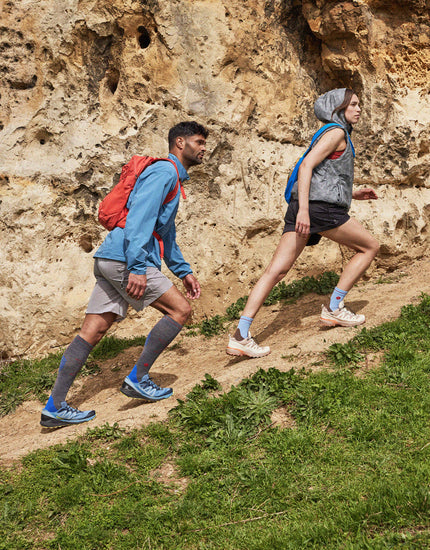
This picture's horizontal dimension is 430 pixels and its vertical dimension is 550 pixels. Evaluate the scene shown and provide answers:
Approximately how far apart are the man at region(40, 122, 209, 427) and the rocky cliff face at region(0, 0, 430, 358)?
8.29 ft

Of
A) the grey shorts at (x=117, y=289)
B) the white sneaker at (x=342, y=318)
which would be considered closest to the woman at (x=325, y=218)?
the white sneaker at (x=342, y=318)

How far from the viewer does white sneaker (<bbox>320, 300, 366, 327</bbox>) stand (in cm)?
516

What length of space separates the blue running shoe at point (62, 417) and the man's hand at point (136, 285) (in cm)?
115

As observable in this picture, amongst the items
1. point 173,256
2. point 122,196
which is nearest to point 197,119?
point 173,256

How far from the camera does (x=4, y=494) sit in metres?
3.61

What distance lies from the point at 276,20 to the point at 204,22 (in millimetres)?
1192

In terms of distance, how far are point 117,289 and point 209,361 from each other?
160 centimetres

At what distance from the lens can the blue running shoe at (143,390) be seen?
4506 mm

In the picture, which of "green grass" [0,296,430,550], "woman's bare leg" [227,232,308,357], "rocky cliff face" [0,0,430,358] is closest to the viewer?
"green grass" [0,296,430,550]

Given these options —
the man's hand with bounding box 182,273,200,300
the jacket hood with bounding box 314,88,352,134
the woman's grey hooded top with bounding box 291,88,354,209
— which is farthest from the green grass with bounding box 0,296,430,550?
the jacket hood with bounding box 314,88,352,134

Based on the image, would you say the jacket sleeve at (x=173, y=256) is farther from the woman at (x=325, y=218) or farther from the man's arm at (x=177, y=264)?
the woman at (x=325, y=218)

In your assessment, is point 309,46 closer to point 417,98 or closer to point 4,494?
point 417,98

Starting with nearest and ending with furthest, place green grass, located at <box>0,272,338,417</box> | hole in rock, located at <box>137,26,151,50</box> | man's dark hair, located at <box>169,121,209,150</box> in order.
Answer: man's dark hair, located at <box>169,121,209,150</box> → green grass, located at <box>0,272,338,417</box> → hole in rock, located at <box>137,26,151,50</box>

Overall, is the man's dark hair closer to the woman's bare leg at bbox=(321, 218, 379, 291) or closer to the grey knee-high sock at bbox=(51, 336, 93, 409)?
the woman's bare leg at bbox=(321, 218, 379, 291)
